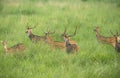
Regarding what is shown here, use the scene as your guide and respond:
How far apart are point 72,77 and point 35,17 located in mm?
5731

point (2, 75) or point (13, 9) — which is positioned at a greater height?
point (13, 9)

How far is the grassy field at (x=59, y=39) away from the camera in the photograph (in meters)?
6.18

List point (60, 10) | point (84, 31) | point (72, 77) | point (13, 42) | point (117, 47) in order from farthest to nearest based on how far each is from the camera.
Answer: point (60, 10) → point (84, 31) → point (13, 42) → point (117, 47) → point (72, 77)

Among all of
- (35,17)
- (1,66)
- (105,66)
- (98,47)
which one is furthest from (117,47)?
(35,17)

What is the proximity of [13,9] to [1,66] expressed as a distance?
657 cm

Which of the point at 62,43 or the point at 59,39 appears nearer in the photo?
the point at 62,43

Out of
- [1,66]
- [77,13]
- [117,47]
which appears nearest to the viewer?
[1,66]

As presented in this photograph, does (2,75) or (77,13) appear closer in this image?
(2,75)

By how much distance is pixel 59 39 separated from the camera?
29.3 ft

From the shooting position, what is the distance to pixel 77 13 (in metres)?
12.1

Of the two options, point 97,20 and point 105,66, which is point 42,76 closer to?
point 105,66

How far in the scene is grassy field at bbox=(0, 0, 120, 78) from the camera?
618 centimetres

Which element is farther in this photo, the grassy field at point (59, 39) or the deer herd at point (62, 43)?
the deer herd at point (62, 43)

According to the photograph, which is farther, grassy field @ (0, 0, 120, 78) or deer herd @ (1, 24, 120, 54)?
deer herd @ (1, 24, 120, 54)
